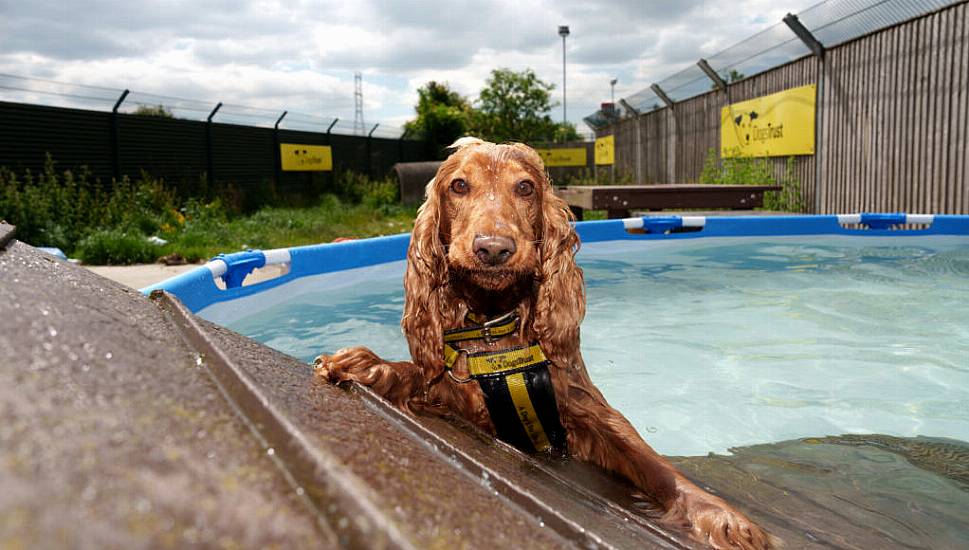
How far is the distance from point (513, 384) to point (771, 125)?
14.0m

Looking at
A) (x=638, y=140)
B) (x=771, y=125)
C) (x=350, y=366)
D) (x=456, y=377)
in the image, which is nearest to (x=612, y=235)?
(x=771, y=125)

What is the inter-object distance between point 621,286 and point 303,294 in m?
3.71

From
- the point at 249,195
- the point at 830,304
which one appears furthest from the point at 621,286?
the point at 249,195

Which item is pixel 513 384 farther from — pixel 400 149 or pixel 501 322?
pixel 400 149

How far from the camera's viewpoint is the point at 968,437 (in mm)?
3305

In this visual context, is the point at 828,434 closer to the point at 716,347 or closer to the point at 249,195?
the point at 716,347

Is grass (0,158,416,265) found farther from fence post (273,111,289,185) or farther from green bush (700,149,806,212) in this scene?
green bush (700,149,806,212)

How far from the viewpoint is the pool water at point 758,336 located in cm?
371

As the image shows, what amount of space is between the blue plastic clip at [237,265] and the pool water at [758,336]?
421 mm

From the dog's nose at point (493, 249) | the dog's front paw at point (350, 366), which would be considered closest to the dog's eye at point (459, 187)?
the dog's nose at point (493, 249)

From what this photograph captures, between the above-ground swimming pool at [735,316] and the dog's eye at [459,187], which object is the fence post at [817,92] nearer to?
the above-ground swimming pool at [735,316]

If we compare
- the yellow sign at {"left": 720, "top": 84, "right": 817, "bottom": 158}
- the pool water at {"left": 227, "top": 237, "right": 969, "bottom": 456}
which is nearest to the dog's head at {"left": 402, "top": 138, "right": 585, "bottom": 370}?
the pool water at {"left": 227, "top": 237, "right": 969, "bottom": 456}

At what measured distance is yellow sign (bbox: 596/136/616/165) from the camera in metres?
25.9

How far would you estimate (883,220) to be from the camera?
999 centimetres
